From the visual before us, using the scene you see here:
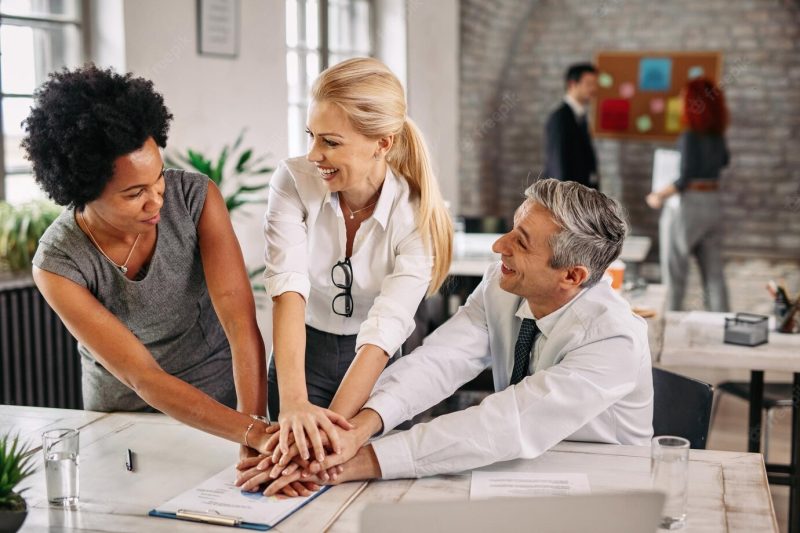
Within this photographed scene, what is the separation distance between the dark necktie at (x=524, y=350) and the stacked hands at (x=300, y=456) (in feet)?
1.31

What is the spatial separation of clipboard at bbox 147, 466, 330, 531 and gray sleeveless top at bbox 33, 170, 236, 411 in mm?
490

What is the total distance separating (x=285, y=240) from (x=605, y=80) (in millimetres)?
5332

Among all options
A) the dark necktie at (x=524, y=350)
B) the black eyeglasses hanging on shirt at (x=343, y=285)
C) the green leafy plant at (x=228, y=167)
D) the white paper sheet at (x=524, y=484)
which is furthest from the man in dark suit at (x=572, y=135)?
the white paper sheet at (x=524, y=484)

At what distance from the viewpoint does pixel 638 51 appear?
686 cm

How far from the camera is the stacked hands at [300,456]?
1.57 m

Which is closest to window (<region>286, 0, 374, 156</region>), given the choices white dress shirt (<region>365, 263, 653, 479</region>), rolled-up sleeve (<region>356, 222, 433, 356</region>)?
rolled-up sleeve (<region>356, 222, 433, 356</region>)

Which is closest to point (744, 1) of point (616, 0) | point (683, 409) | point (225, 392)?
point (616, 0)

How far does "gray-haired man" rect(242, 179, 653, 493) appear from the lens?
5.39 feet

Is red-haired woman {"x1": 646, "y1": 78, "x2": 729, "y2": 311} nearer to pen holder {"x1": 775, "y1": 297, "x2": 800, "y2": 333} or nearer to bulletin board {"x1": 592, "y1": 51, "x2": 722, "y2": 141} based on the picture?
bulletin board {"x1": 592, "y1": 51, "x2": 722, "y2": 141}

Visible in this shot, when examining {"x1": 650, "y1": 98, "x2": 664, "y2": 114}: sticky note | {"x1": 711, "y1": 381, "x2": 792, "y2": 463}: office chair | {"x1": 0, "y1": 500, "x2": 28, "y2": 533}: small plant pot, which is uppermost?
{"x1": 650, "y1": 98, "x2": 664, "y2": 114}: sticky note

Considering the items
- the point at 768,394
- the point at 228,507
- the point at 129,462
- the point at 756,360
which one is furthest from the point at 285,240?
the point at 768,394

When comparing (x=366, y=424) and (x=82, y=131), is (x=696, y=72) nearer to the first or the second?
(x=366, y=424)

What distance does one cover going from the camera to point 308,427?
1671 mm

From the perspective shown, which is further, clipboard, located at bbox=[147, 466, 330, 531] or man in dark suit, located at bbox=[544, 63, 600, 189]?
man in dark suit, located at bbox=[544, 63, 600, 189]
